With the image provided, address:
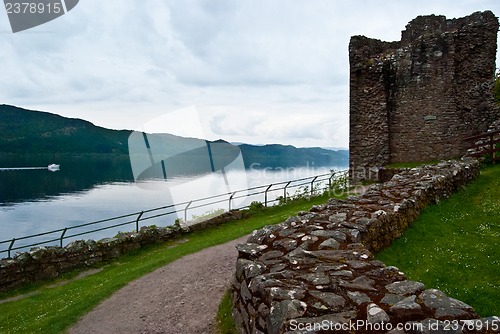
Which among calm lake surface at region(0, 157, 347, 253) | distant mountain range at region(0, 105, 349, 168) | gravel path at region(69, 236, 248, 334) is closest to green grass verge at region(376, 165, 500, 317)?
gravel path at region(69, 236, 248, 334)

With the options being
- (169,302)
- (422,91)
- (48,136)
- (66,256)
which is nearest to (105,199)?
(66,256)

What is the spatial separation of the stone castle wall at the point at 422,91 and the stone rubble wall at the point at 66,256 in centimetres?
1387

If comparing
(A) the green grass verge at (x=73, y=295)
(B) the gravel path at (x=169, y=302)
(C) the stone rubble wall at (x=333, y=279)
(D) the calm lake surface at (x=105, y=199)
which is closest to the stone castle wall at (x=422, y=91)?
(D) the calm lake surface at (x=105, y=199)

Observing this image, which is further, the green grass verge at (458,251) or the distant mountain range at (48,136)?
Result: the distant mountain range at (48,136)

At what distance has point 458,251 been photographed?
7.82m

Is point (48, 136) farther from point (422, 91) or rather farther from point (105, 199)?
point (422, 91)

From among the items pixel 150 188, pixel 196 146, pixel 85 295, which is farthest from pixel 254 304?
pixel 150 188

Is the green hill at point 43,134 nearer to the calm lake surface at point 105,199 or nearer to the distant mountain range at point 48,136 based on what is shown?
the distant mountain range at point 48,136

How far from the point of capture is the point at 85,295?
34.4 feet

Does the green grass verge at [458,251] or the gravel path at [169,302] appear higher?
the green grass verge at [458,251]

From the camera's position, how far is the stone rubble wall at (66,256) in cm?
1388

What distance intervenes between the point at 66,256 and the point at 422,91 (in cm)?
2047

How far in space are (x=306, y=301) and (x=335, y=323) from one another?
22.2 inches

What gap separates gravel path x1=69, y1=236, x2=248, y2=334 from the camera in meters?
7.42
